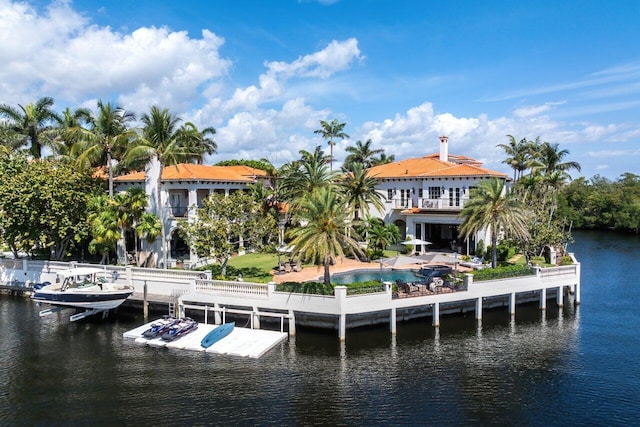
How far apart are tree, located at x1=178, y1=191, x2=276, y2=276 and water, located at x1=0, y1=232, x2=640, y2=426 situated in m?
7.34

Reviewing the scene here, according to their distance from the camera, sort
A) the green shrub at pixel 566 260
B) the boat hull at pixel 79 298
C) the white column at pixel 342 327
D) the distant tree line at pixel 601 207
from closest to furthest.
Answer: the white column at pixel 342 327, the boat hull at pixel 79 298, the green shrub at pixel 566 260, the distant tree line at pixel 601 207

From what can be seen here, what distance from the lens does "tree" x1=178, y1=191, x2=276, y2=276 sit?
35.2 m

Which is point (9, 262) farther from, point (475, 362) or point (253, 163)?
point (253, 163)

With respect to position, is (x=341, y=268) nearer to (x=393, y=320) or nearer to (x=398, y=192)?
(x=393, y=320)

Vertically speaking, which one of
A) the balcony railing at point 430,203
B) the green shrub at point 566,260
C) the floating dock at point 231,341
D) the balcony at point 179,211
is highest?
the balcony railing at point 430,203

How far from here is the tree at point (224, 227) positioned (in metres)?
35.2

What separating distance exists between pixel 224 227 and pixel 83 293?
1044cm

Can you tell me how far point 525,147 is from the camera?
6303 cm

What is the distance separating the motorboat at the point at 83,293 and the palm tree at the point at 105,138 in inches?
405

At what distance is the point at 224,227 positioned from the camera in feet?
116

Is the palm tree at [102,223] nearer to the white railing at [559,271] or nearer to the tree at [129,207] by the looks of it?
the tree at [129,207]

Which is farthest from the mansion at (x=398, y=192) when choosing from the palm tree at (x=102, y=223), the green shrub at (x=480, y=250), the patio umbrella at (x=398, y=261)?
the patio umbrella at (x=398, y=261)

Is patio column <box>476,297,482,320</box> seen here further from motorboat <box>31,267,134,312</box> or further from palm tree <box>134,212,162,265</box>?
palm tree <box>134,212,162,265</box>

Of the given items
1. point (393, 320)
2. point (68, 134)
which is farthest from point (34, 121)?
point (393, 320)
